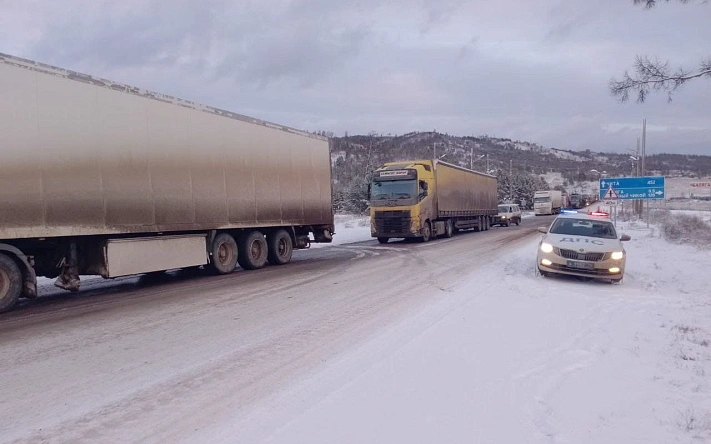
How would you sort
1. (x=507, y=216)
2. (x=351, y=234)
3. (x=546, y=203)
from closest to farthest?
(x=351, y=234), (x=507, y=216), (x=546, y=203)

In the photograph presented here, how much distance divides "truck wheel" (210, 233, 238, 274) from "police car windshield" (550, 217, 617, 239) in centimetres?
838

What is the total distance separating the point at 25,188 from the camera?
29.9ft

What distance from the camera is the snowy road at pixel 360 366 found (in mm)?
4379

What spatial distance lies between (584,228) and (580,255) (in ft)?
6.23

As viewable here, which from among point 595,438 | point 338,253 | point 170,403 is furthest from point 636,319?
point 338,253

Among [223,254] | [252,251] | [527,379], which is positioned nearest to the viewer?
[527,379]

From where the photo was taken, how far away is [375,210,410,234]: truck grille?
82.8 ft

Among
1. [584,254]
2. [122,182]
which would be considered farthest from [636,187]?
[122,182]

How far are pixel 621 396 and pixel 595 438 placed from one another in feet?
3.57

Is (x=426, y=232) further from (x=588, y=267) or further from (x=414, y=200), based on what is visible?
(x=588, y=267)

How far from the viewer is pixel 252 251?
1577cm

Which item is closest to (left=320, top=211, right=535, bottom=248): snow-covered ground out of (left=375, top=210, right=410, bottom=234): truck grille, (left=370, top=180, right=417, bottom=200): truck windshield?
(left=375, top=210, right=410, bottom=234): truck grille

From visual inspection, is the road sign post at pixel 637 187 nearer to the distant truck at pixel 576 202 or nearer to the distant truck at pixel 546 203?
the distant truck at pixel 546 203

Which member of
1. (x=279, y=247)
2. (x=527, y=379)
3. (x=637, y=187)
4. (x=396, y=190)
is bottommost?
(x=527, y=379)
